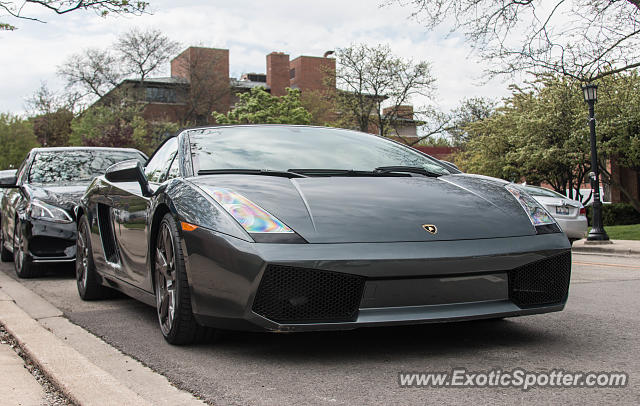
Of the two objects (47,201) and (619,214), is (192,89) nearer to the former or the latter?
(619,214)

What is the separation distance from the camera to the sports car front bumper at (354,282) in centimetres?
332

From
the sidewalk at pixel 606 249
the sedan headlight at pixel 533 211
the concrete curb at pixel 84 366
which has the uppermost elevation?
the sedan headlight at pixel 533 211

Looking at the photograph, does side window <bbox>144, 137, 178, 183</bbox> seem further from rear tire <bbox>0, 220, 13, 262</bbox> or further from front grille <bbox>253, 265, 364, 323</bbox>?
rear tire <bbox>0, 220, 13, 262</bbox>

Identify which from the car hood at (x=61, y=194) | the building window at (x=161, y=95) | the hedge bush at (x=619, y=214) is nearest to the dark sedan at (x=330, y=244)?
the car hood at (x=61, y=194)

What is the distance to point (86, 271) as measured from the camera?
6.25 metres

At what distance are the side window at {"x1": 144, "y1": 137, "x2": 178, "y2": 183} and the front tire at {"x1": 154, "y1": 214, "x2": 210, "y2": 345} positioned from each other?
0.74 m

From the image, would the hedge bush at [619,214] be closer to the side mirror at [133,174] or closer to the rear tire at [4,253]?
the rear tire at [4,253]

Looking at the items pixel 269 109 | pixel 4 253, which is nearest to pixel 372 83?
Answer: pixel 269 109

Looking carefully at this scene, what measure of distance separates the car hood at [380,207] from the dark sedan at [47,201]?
16.2 feet

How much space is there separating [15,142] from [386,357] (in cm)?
7775

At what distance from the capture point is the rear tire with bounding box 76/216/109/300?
20.2ft

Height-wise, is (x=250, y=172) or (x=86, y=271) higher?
(x=250, y=172)

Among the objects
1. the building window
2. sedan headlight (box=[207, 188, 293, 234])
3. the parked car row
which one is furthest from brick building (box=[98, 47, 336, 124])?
sedan headlight (box=[207, 188, 293, 234])

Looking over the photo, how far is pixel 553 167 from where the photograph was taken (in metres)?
35.1
